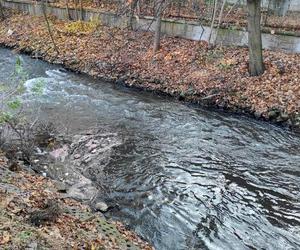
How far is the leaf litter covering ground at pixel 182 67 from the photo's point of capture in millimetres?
11730

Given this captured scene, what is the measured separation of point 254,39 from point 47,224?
9.26m

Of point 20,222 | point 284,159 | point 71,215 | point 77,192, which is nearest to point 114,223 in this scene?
point 71,215

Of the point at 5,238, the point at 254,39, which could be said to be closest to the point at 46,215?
the point at 5,238

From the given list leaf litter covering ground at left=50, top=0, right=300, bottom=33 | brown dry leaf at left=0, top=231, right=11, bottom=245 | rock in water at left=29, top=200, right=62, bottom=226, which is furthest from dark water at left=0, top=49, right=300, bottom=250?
leaf litter covering ground at left=50, top=0, right=300, bottom=33

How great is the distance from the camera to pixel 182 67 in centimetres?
1438

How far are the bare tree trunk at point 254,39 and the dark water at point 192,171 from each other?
222 cm

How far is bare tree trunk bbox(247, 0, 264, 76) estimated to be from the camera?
39.1 ft

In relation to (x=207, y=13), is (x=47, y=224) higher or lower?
lower

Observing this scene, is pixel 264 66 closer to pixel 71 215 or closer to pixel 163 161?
pixel 163 161

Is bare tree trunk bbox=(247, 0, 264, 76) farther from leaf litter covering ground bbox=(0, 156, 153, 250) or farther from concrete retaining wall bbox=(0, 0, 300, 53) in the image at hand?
leaf litter covering ground bbox=(0, 156, 153, 250)

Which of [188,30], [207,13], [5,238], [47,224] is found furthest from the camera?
[207,13]

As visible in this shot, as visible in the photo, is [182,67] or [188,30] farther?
[188,30]

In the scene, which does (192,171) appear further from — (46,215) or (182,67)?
(182,67)

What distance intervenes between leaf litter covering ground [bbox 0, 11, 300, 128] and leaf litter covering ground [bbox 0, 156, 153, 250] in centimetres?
661
